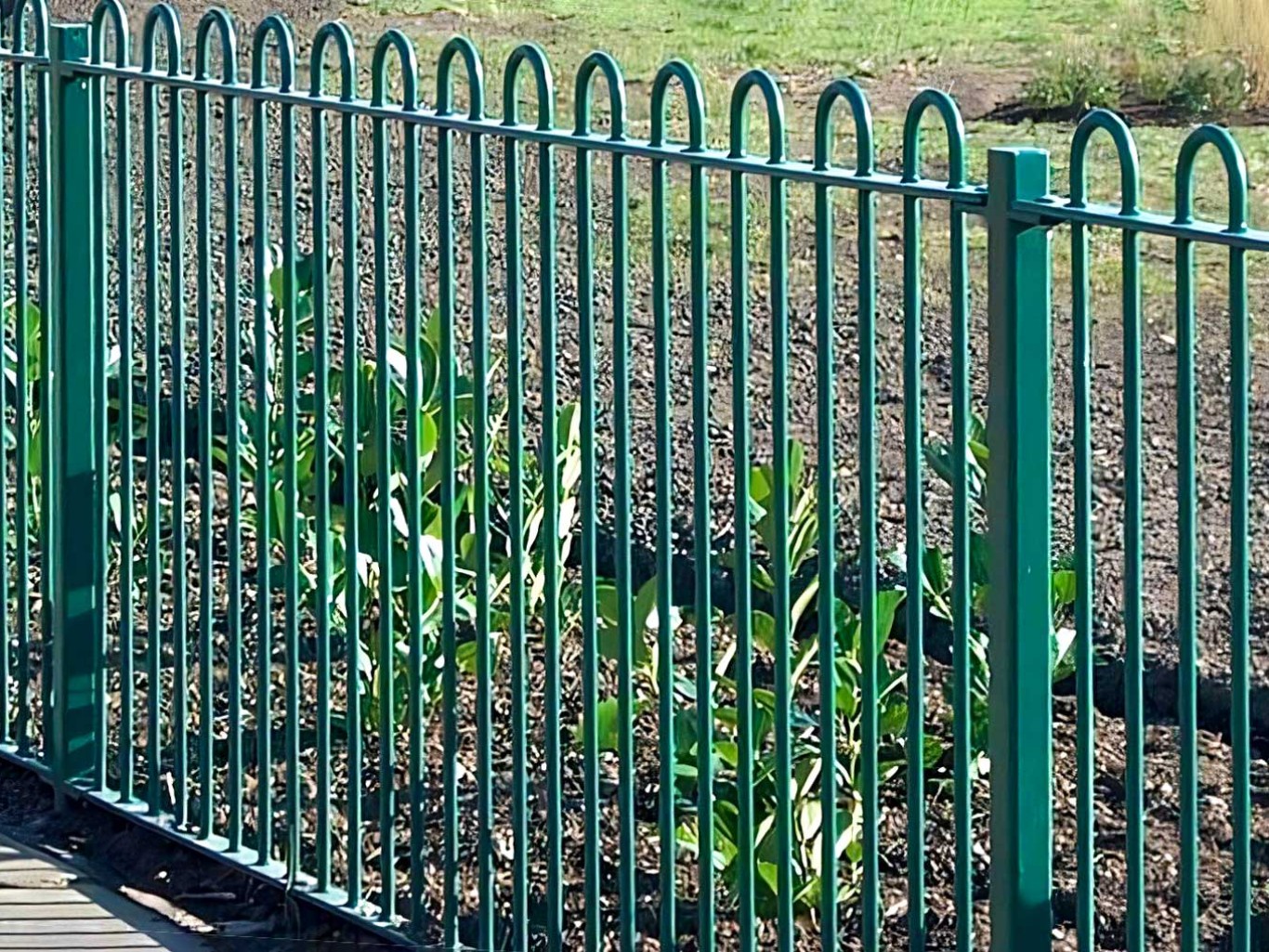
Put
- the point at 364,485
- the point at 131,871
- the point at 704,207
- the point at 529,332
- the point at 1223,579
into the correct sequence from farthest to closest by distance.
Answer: the point at 529,332 → the point at 1223,579 → the point at 364,485 → the point at 131,871 → the point at 704,207

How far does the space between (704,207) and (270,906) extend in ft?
5.68

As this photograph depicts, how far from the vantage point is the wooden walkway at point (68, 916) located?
493 cm

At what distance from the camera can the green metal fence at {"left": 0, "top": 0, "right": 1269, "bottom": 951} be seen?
3.68 metres

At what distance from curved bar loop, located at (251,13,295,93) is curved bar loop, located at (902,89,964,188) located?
1364 mm

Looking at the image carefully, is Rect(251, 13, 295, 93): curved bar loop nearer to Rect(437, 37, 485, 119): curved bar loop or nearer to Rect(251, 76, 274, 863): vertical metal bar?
Rect(251, 76, 274, 863): vertical metal bar

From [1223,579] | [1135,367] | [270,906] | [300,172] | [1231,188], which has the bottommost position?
[270,906]

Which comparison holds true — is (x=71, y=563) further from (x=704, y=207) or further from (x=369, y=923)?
(x=704, y=207)

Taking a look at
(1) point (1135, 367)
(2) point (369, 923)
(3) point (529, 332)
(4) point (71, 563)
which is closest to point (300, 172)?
(3) point (529, 332)

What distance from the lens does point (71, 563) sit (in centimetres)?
540

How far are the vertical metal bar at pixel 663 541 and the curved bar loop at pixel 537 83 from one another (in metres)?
0.22

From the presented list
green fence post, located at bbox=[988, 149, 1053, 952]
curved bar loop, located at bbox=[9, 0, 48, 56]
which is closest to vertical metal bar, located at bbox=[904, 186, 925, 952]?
green fence post, located at bbox=[988, 149, 1053, 952]

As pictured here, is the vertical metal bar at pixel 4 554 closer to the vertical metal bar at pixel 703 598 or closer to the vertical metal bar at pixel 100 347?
the vertical metal bar at pixel 100 347

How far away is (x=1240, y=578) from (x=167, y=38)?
2.43m

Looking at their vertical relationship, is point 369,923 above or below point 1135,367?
below
